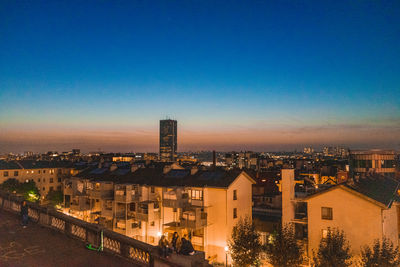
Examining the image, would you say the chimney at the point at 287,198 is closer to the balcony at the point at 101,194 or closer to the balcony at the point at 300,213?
the balcony at the point at 300,213

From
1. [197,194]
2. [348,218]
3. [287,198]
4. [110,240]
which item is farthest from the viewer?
[197,194]

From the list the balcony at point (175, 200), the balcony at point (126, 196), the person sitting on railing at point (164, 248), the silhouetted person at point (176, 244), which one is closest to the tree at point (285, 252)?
the balcony at point (175, 200)

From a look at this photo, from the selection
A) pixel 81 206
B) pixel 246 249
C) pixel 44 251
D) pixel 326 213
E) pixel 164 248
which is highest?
pixel 164 248

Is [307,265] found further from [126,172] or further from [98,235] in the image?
[126,172]

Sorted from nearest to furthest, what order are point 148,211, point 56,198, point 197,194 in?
point 197,194
point 148,211
point 56,198

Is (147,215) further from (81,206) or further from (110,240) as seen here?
(110,240)

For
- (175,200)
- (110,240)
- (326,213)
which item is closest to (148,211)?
(175,200)

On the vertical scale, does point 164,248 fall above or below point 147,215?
above

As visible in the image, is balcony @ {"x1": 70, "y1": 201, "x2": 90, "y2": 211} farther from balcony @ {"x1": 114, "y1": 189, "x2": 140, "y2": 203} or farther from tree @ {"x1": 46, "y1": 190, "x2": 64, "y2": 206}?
tree @ {"x1": 46, "y1": 190, "x2": 64, "y2": 206}
